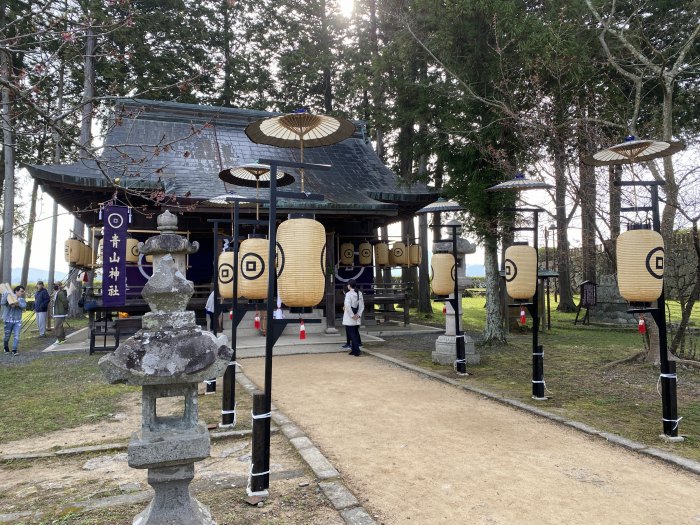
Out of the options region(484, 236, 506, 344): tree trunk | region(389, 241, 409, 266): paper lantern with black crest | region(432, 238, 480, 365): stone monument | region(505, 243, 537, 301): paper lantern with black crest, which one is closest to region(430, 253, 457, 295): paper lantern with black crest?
region(432, 238, 480, 365): stone monument

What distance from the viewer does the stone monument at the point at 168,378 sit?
2.58 metres

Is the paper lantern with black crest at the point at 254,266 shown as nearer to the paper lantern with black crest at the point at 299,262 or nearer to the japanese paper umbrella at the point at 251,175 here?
the japanese paper umbrella at the point at 251,175

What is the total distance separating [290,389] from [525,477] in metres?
4.13

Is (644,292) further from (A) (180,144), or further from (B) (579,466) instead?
(A) (180,144)

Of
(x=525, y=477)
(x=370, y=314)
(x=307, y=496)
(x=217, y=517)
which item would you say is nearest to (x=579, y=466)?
(x=525, y=477)

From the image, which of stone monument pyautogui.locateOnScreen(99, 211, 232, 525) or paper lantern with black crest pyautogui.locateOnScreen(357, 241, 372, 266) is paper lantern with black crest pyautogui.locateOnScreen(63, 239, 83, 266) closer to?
paper lantern with black crest pyautogui.locateOnScreen(357, 241, 372, 266)

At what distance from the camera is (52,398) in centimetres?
676

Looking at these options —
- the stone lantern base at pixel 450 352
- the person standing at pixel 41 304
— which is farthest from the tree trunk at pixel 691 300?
the person standing at pixel 41 304

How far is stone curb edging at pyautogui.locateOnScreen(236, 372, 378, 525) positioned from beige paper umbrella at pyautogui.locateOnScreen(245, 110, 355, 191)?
2.59 meters

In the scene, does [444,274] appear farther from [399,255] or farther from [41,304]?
[41,304]

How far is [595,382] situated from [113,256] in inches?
389

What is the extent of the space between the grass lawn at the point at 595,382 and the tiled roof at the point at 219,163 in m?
5.07

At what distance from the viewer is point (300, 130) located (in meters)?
4.44

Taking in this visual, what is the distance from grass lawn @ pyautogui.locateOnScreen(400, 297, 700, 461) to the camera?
5.28m
